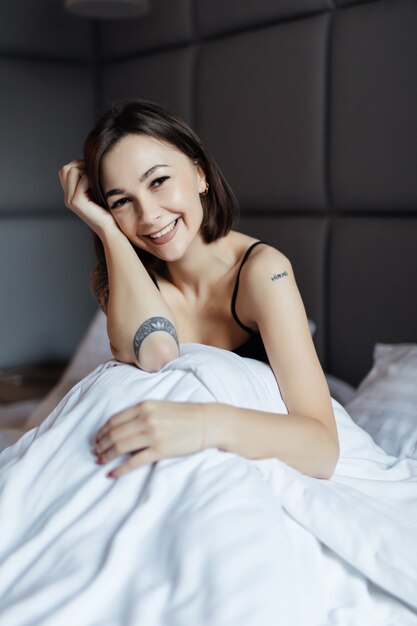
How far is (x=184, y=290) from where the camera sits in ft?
5.95

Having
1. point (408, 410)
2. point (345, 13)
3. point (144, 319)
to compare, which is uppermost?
point (345, 13)

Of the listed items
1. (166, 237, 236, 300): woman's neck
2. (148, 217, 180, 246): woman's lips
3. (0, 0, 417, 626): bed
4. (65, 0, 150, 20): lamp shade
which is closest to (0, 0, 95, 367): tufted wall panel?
(0, 0, 417, 626): bed

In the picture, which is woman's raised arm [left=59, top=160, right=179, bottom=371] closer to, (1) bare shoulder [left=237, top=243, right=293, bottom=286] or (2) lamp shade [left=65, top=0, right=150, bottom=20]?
(1) bare shoulder [left=237, top=243, right=293, bottom=286]

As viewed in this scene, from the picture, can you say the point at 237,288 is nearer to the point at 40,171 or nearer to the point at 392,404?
the point at 392,404

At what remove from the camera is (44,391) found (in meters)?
2.87

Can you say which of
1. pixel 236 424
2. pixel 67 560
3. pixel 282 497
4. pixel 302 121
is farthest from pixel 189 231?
pixel 302 121

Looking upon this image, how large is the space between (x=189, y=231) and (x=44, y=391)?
1.46 m

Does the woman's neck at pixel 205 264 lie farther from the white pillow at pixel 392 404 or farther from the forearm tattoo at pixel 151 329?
the white pillow at pixel 392 404

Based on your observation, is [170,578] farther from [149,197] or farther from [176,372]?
[149,197]

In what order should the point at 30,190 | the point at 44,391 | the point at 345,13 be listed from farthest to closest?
the point at 30,190
the point at 44,391
the point at 345,13

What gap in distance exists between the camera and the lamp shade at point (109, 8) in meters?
2.69

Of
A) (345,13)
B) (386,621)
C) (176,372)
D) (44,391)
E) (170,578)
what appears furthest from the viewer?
(44,391)

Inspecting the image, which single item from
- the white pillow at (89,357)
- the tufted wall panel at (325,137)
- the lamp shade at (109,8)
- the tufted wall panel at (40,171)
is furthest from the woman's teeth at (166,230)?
the tufted wall panel at (40,171)

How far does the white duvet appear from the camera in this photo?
98 centimetres
